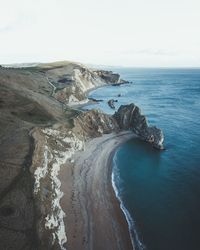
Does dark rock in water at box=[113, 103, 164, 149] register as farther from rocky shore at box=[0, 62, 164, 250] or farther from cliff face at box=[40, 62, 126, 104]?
cliff face at box=[40, 62, 126, 104]

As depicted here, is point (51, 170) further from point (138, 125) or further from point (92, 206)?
point (138, 125)

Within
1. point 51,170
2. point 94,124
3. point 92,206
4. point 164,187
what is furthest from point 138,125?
point 92,206

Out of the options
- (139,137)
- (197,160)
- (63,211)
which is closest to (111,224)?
(63,211)

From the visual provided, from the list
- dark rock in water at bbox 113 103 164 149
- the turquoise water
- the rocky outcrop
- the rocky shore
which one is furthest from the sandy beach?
dark rock in water at bbox 113 103 164 149

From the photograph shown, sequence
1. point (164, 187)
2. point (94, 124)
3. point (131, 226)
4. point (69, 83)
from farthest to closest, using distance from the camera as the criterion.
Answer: point (69, 83)
point (94, 124)
point (164, 187)
point (131, 226)

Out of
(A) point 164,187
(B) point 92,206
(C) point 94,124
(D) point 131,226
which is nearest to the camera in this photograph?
(D) point 131,226

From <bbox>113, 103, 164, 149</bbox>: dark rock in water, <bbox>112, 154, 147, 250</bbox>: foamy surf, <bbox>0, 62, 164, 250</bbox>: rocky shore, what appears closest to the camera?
<bbox>0, 62, 164, 250</bbox>: rocky shore
